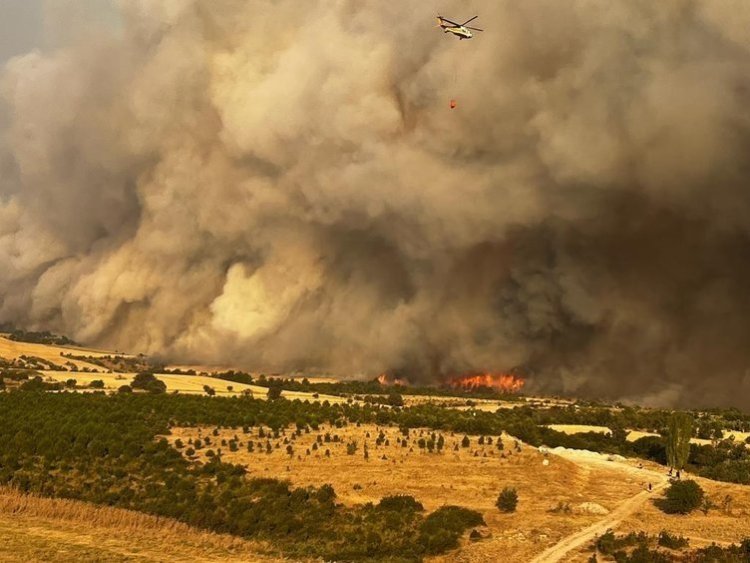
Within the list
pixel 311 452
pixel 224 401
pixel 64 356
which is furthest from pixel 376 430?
pixel 64 356

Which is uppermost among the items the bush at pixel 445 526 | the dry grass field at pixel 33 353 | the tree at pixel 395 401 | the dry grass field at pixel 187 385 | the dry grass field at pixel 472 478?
the dry grass field at pixel 33 353

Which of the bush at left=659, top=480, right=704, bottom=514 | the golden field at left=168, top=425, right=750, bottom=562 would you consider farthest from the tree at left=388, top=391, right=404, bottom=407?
the bush at left=659, top=480, right=704, bottom=514

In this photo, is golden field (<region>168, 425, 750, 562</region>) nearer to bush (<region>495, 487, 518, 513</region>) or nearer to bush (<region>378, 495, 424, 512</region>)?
bush (<region>495, 487, 518, 513</region>)

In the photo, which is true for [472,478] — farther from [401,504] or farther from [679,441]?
[679,441]

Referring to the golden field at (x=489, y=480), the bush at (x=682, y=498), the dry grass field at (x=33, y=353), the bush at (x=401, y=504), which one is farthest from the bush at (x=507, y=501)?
the dry grass field at (x=33, y=353)

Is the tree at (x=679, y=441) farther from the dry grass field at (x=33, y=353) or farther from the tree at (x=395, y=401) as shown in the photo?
the dry grass field at (x=33, y=353)

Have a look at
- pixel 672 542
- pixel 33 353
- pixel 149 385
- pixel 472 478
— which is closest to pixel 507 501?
pixel 472 478

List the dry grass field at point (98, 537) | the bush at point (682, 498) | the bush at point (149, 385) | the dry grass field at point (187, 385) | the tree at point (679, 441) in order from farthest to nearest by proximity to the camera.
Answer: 1. the dry grass field at point (187, 385)
2. the bush at point (149, 385)
3. the tree at point (679, 441)
4. the bush at point (682, 498)
5. the dry grass field at point (98, 537)
